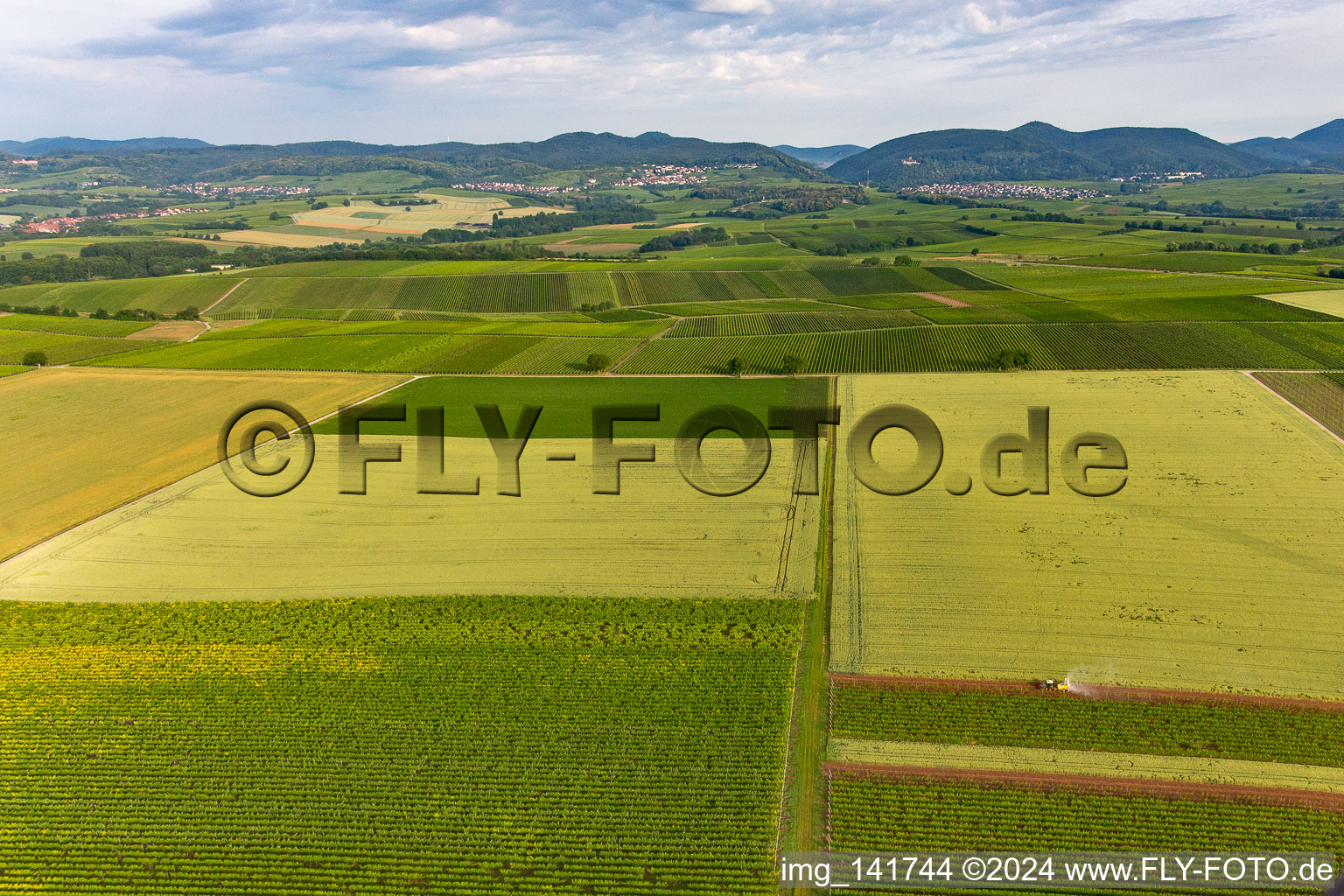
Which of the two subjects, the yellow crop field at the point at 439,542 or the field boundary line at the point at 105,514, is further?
the field boundary line at the point at 105,514

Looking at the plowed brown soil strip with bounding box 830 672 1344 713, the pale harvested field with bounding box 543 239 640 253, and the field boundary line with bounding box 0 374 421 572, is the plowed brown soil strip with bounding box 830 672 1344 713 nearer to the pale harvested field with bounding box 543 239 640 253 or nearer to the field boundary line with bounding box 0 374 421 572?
the field boundary line with bounding box 0 374 421 572

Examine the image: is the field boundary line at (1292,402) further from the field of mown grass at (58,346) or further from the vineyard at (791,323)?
the field of mown grass at (58,346)

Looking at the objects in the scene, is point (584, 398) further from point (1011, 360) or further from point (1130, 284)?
point (1130, 284)

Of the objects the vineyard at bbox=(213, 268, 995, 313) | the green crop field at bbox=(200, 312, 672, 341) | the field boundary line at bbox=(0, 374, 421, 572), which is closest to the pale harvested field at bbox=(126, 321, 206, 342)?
the green crop field at bbox=(200, 312, 672, 341)

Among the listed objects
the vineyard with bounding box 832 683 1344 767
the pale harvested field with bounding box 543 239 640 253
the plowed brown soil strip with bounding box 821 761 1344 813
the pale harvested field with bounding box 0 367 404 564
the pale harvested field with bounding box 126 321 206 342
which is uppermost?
the pale harvested field with bounding box 543 239 640 253

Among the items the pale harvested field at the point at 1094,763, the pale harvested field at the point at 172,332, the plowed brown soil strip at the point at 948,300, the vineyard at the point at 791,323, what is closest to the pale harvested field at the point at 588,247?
the vineyard at the point at 791,323

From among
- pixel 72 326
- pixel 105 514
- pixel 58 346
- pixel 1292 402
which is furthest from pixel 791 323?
pixel 72 326

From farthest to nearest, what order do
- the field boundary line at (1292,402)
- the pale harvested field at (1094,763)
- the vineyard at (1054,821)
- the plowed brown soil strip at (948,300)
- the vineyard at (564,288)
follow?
the vineyard at (564,288) → the plowed brown soil strip at (948,300) → the field boundary line at (1292,402) → the pale harvested field at (1094,763) → the vineyard at (1054,821)
